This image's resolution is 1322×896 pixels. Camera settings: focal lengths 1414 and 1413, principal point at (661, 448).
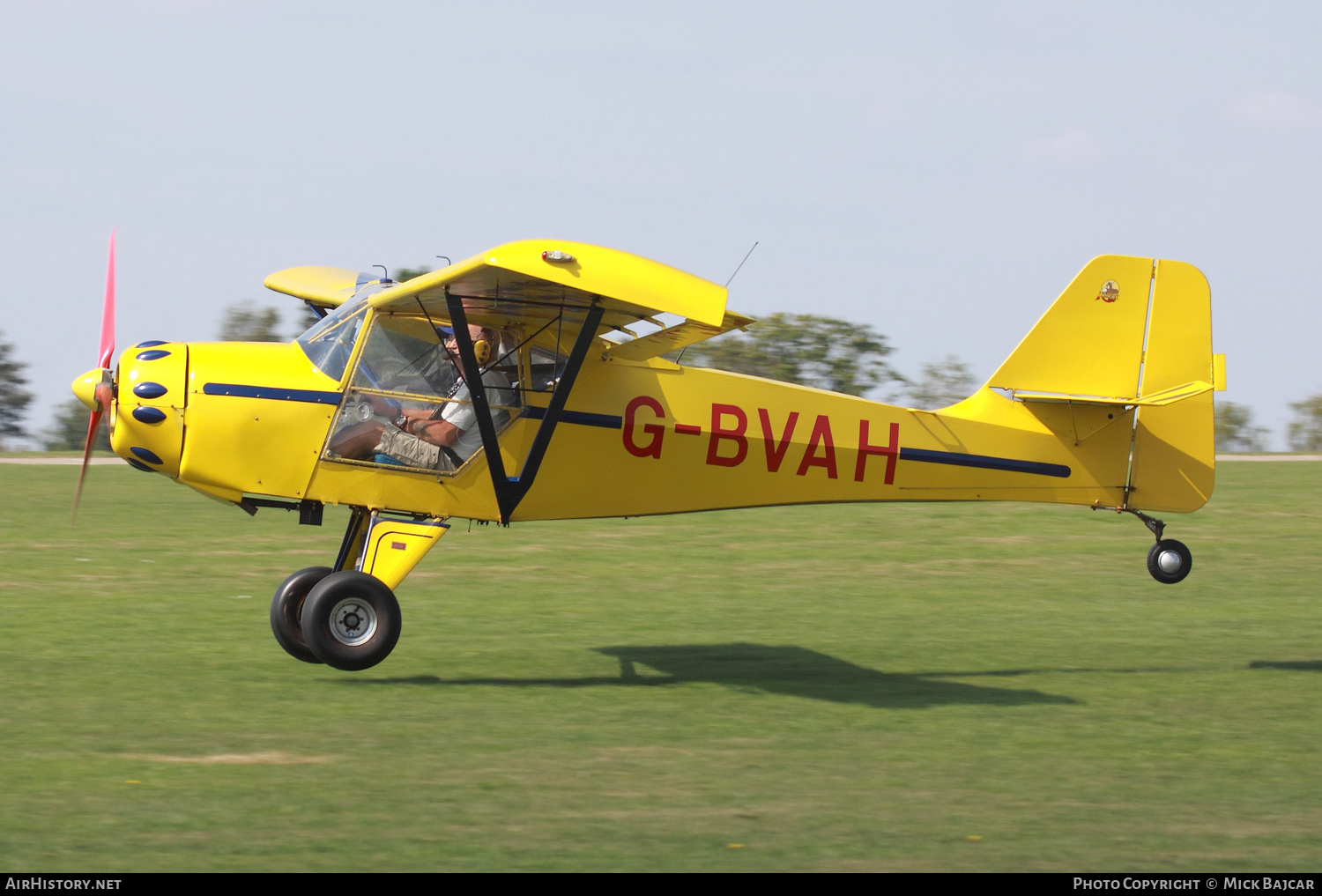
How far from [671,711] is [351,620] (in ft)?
7.49

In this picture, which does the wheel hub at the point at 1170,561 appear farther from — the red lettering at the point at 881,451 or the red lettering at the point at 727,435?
the red lettering at the point at 727,435

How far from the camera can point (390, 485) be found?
32.8ft

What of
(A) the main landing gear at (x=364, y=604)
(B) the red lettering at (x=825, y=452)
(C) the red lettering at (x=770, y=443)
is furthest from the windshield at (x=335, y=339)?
(B) the red lettering at (x=825, y=452)

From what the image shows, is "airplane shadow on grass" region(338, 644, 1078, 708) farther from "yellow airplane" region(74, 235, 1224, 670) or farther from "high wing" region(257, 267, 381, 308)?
"high wing" region(257, 267, 381, 308)

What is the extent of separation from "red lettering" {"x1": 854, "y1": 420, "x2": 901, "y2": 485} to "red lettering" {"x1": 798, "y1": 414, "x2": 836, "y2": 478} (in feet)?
0.71

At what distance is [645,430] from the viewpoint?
410 inches

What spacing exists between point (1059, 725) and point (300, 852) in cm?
507

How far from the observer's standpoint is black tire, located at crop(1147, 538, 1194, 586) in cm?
1142

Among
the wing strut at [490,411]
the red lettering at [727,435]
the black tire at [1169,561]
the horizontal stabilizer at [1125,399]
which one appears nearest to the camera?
the wing strut at [490,411]

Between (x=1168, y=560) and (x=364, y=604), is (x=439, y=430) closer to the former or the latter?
(x=364, y=604)

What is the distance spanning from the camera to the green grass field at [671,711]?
6.59 metres

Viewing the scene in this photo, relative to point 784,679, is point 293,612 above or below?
below

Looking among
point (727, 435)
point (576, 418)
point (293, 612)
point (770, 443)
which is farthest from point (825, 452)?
point (293, 612)

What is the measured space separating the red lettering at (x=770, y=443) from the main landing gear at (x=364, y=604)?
2.50 meters
